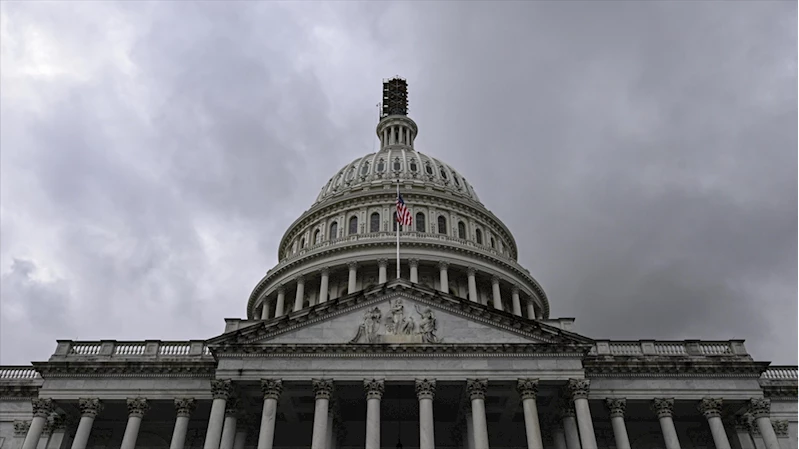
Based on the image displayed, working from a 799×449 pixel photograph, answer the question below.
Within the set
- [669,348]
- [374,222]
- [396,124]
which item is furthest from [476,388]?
[396,124]

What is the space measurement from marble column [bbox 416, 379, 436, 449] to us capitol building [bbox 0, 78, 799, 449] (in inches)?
3.0

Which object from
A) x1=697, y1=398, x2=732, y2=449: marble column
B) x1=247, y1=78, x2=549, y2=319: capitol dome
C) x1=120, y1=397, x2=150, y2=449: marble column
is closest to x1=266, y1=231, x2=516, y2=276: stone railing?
x1=247, y1=78, x2=549, y2=319: capitol dome

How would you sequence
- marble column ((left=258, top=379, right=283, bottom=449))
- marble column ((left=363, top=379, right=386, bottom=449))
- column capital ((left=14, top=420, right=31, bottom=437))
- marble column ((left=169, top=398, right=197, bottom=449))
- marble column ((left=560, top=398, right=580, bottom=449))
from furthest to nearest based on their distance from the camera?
1. column capital ((left=14, top=420, right=31, bottom=437))
2. marble column ((left=169, top=398, right=197, bottom=449))
3. marble column ((left=560, top=398, right=580, bottom=449))
4. marble column ((left=258, top=379, right=283, bottom=449))
5. marble column ((left=363, top=379, right=386, bottom=449))

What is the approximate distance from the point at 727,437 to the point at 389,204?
3899 centimetres

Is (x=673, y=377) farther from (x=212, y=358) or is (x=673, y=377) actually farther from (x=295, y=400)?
(x=212, y=358)

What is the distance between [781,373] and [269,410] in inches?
1302

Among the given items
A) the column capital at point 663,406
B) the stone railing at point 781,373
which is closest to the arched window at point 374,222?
the column capital at point 663,406

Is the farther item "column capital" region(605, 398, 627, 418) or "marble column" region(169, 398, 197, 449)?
"column capital" region(605, 398, 627, 418)

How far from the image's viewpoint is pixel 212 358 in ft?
134

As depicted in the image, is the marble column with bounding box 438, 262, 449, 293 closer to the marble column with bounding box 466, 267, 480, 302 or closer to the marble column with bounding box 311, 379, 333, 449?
the marble column with bounding box 466, 267, 480, 302

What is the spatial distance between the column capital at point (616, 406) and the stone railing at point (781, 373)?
446 inches

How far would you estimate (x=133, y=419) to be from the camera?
38.7 metres

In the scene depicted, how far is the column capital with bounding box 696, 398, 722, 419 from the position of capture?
38250 mm

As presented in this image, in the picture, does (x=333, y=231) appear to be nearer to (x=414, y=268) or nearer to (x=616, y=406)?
(x=414, y=268)
